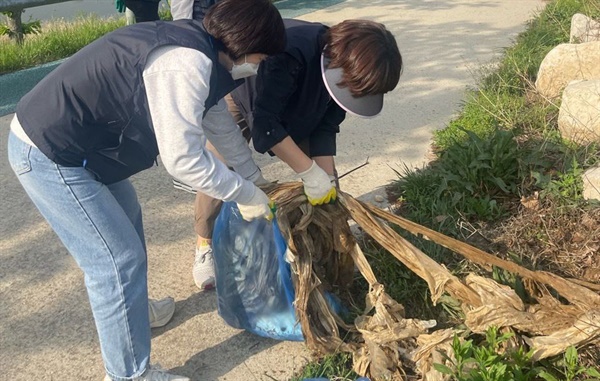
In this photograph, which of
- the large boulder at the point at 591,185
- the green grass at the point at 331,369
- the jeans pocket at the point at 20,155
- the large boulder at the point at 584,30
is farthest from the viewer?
the large boulder at the point at 584,30

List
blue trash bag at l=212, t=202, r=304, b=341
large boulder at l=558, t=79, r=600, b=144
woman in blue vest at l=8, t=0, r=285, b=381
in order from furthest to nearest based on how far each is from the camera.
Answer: large boulder at l=558, t=79, r=600, b=144
blue trash bag at l=212, t=202, r=304, b=341
woman in blue vest at l=8, t=0, r=285, b=381

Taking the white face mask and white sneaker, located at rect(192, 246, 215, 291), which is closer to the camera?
the white face mask

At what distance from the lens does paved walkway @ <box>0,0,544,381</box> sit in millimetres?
2711

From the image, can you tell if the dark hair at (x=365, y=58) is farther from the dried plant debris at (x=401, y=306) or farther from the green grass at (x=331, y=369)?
the green grass at (x=331, y=369)

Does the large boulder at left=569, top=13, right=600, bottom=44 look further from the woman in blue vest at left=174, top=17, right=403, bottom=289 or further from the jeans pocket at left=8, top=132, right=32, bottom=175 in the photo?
the jeans pocket at left=8, top=132, right=32, bottom=175

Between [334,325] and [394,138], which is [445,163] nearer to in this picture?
[394,138]

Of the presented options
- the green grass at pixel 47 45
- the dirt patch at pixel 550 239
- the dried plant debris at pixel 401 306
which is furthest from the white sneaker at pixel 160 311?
the green grass at pixel 47 45

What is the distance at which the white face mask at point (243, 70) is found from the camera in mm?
2191

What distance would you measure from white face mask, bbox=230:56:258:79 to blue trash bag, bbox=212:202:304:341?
632 mm

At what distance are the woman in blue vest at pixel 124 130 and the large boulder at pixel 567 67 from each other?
3.16 meters

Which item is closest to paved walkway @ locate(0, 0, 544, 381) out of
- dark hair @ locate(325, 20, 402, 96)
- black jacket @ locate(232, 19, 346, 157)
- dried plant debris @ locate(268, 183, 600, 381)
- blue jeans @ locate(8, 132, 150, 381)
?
dried plant debris @ locate(268, 183, 600, 381)

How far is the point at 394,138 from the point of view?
15.3 feet

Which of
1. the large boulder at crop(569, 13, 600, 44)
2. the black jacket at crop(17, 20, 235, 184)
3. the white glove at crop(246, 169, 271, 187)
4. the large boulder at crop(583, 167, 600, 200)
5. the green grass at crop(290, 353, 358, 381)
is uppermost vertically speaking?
the black jacket at crop(17, 20, 235, 184)

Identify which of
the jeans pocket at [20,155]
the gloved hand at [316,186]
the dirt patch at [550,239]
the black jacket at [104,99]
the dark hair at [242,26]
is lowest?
the dirt patch at [550,239]
